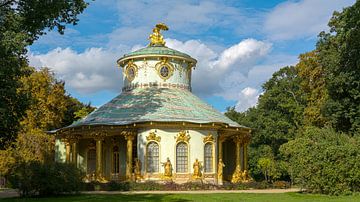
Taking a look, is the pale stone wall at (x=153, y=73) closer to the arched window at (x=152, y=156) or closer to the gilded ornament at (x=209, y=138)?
the gilded ornament at (x=209, y=138)

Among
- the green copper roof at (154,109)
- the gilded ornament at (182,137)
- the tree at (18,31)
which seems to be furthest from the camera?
the green copper roof at (154,109)

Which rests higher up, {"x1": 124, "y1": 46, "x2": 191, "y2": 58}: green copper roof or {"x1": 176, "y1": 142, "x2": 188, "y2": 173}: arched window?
{"x1": 124, "y1": 46, "x2": 191, "y2": 58}: green copper roof

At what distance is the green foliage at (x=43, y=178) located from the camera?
855 inches

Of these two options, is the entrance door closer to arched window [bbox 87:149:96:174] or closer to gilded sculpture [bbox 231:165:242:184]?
gilded sculpture [bbox 231:165:242:184]

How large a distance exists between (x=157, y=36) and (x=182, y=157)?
34.0 ft

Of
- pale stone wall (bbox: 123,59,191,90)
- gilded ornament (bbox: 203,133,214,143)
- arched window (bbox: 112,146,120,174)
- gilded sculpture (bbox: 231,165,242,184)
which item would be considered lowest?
gilded sculpture (bbox: 231,165,242,184)

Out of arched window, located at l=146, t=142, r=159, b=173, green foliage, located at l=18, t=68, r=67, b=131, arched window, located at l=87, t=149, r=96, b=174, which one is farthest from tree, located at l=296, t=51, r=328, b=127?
green foliage, located at l=18, t=68, r=67, b=131

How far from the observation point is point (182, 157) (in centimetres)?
2998

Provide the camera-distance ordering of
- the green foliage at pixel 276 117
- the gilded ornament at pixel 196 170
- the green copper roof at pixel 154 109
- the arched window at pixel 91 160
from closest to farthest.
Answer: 1. the gilded ornament at pixel 196 170
2. the green copper roof at pixel 154 109
3. the arched window at pixel 91 160
4. the green foliage at pixel 276 117

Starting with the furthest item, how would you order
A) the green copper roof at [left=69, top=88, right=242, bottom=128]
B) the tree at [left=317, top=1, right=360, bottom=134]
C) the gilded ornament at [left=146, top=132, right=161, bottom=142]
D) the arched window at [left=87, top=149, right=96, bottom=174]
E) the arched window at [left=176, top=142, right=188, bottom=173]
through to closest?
the arched window at [left=87, top=149, right=96, bottom=174], the green copper roof at [left=69, top=88, right=242, bottom=128], the arched window at [left=176, top=142, right=188, bottom=173], the gilded ornament at [left=146, top=132, right=161, bottom=142], the tree at [left=317, top=1, right=360, bottom=134]

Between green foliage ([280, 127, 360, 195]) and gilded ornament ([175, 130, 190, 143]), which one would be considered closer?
green foliage ([280, 127, 360, 195])

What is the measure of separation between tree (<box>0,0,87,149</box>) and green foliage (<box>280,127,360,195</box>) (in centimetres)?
1141

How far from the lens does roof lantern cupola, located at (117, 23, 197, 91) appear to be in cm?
3434

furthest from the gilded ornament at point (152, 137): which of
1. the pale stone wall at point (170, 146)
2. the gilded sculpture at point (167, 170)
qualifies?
the gilded sculpture at point (167, 170)
